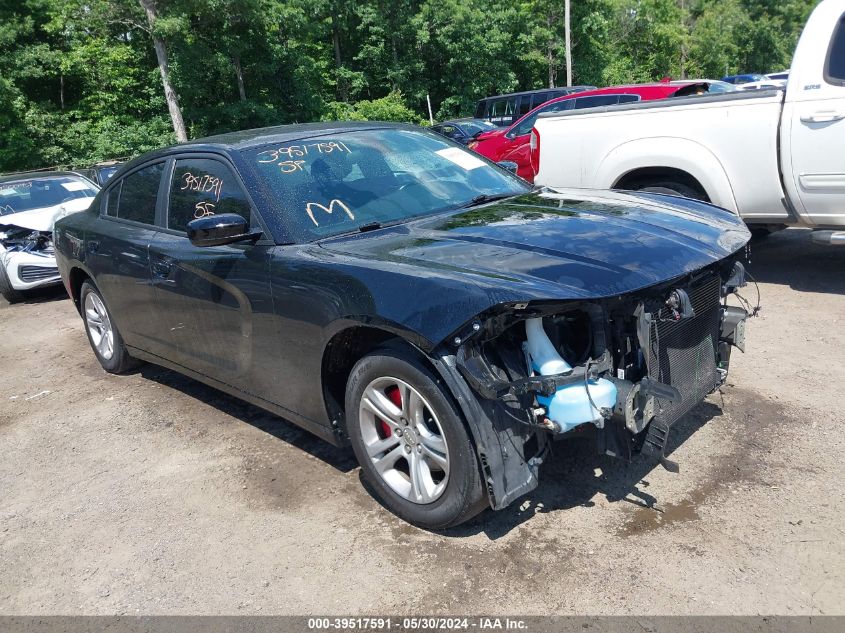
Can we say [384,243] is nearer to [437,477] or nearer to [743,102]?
[437,477]

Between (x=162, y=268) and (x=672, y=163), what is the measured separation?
4.35 meters

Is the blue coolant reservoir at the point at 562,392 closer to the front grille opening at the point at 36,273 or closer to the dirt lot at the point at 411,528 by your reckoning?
the dirt lot at the point at 411,528

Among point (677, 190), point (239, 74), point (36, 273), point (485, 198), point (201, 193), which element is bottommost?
point (36, 273)

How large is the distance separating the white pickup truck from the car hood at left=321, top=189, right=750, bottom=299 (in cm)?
229

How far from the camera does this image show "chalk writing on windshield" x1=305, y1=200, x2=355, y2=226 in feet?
11.7

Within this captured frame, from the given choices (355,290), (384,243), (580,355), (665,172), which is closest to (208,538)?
(355,290)

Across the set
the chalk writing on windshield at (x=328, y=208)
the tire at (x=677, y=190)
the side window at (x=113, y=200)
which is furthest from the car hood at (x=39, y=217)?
the tire at (x=677, y=190)

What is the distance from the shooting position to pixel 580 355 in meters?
2.89

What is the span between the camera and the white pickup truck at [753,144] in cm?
558

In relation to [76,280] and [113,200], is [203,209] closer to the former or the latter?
[113,200]

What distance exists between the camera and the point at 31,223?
921 centimetres

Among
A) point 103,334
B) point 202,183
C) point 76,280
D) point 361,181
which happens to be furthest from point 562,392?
point 76,280

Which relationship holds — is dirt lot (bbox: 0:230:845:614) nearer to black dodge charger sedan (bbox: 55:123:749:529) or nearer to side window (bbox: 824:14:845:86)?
black dodge charger sedan (bbox: 55:123:749:529)

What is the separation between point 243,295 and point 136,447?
142 cm
